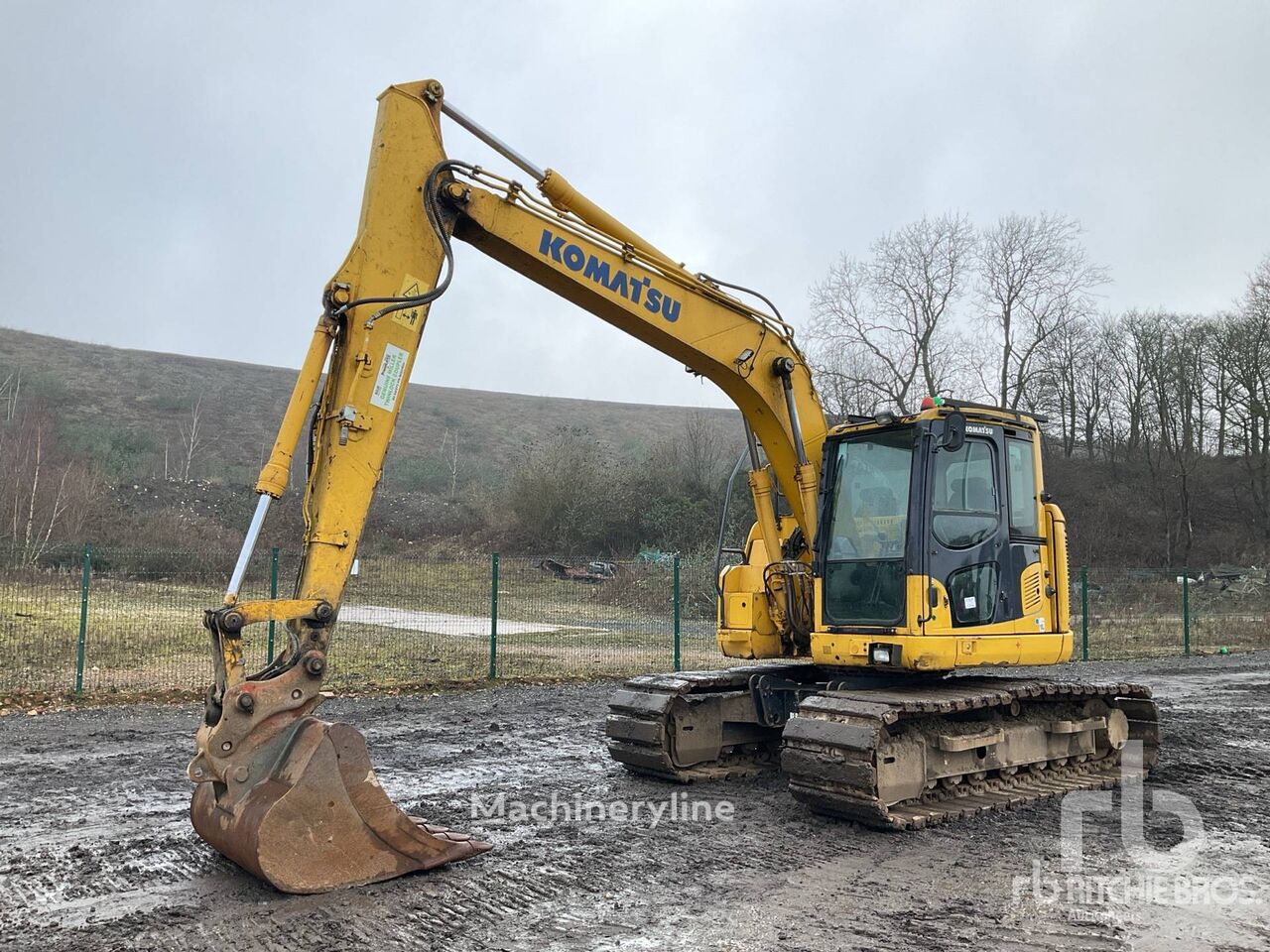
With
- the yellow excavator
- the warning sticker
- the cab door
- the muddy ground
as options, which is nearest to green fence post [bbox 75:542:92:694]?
the muddy ground

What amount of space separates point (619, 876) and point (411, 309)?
3.22 meters

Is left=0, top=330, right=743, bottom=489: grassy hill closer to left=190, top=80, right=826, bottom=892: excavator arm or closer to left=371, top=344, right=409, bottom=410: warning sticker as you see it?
left=190, top=80, right=826, bottom=892: excavator arm

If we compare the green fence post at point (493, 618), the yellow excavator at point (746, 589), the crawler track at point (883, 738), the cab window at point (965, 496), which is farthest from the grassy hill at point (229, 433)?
the cab window at point (965, 496)

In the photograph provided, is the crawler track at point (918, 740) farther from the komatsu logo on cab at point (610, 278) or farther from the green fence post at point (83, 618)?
the green fence post at point (83, 618)

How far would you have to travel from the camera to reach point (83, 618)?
11.3 m

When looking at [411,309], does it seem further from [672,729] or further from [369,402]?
[672,729]

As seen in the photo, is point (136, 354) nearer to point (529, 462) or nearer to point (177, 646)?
point (529, 462)

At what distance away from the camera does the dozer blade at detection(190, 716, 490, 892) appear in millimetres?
4562

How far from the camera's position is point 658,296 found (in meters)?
6.73

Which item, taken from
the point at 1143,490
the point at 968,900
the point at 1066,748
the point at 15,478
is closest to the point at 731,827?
the point at 968,900

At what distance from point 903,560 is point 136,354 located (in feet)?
225

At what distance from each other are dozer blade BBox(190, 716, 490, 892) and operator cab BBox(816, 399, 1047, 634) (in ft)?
11.2

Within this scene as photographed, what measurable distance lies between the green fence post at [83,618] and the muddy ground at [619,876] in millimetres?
2882

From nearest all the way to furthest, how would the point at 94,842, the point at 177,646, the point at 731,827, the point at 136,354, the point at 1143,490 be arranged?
1. the point at 94,842
2. the point at 731,827
3. the point at 177,646
4. the point at 1143,490
5. the point at 136,354
